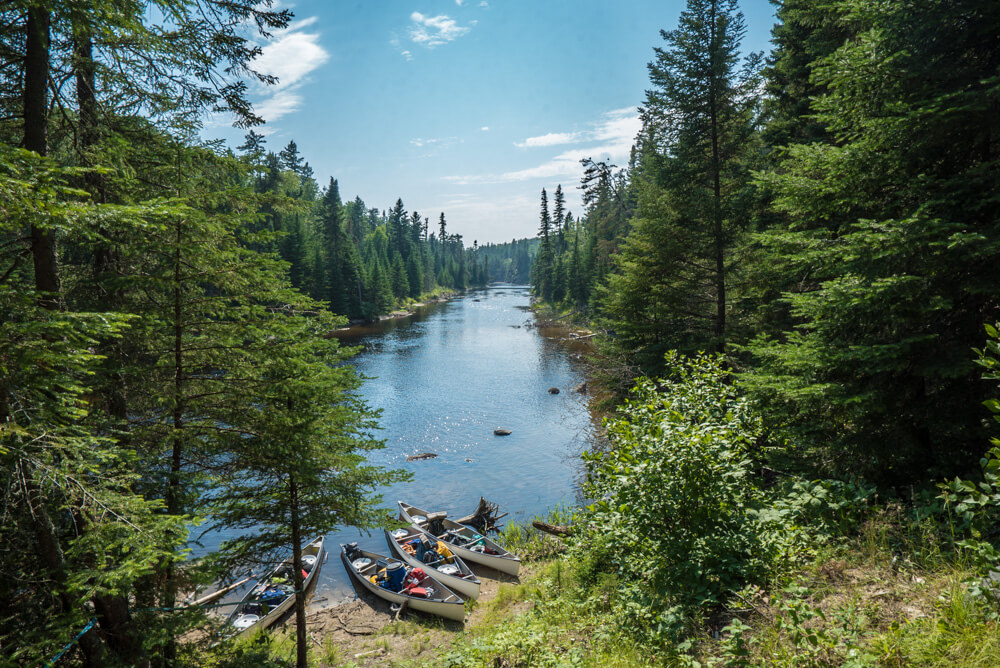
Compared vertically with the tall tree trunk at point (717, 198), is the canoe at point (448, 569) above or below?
below

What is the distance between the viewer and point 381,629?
1253 cm

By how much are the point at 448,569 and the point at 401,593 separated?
5.04 ft

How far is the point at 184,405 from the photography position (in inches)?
306

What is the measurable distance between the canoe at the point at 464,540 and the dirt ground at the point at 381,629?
1.37 ft

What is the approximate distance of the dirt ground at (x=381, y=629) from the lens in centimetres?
1091

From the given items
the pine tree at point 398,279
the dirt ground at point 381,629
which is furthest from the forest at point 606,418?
the pine tree at point 398,279

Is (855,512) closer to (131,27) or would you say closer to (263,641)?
(131,27)

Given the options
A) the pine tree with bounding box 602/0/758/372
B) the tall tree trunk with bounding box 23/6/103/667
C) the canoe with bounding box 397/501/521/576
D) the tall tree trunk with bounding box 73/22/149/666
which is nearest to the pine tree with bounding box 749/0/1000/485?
the pine tree with bounding box 602/0/758/372

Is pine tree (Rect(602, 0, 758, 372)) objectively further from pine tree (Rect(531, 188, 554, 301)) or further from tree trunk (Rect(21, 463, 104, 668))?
pine tree (Rect(531, 188, 554, 301))

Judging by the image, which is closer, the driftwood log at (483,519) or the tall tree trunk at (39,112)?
the tall tree trunk at (39,112)

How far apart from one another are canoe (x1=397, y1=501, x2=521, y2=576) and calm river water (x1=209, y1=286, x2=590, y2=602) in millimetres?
1353

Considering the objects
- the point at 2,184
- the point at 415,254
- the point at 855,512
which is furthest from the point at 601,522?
the point at 415,254

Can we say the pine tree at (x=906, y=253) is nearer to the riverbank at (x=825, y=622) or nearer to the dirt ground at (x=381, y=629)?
the riverbank at (x=825, y=622)

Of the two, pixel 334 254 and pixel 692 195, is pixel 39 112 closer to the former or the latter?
pixel 692 195
